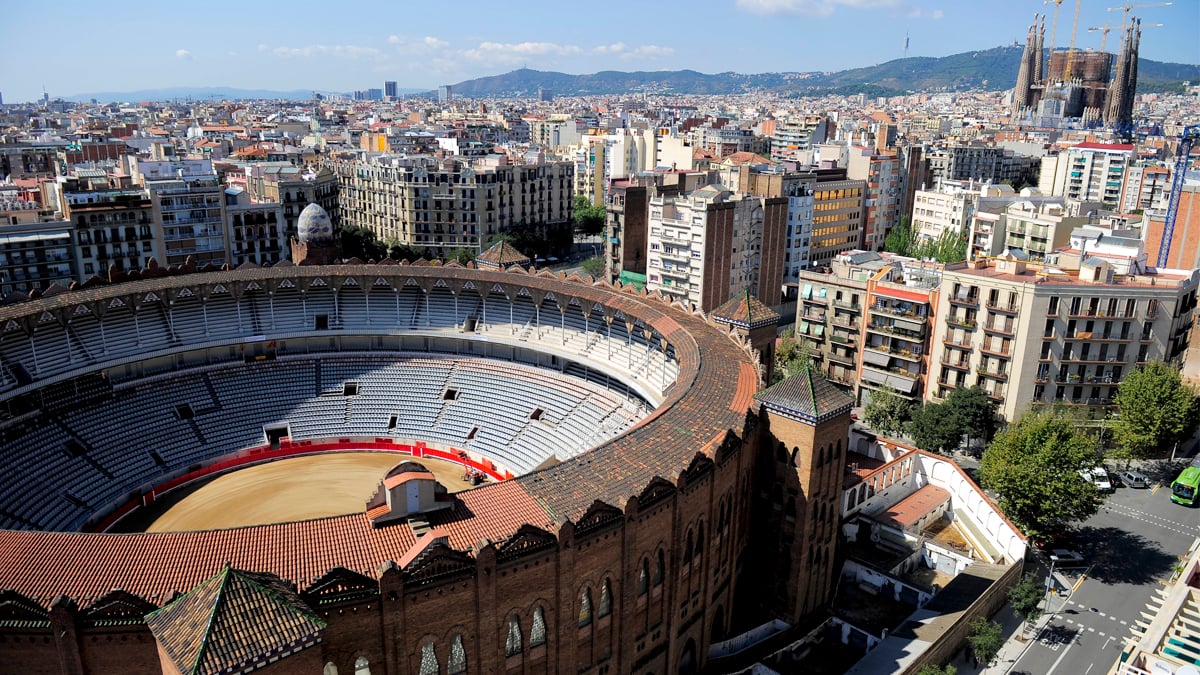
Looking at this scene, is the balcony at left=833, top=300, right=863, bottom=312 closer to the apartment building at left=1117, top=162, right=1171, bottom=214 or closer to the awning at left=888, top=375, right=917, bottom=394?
the awning at left=888, top=375, right=917, bottom=394

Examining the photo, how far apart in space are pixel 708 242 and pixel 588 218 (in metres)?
68.9

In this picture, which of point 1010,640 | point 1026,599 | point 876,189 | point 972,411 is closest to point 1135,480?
point 972,411

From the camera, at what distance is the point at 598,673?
3784 cm

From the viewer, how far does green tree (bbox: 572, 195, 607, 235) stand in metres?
171

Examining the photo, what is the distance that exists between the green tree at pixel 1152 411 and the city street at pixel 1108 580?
3.97 metres

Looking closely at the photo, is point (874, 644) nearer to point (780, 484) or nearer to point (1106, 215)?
point (780, 484)

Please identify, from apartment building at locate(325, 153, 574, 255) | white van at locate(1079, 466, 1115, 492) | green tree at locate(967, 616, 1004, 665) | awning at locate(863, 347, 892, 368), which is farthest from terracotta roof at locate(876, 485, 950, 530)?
apartment building at locate(325, 153, 574, 255)

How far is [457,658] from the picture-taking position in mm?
32875


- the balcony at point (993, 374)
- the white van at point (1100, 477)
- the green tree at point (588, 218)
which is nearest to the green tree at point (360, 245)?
the green tree at point (588, 218)

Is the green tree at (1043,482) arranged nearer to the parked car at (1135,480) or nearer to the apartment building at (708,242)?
the parked car at (1135,480)

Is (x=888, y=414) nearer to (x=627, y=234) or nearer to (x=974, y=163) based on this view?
(x=627, y=234)

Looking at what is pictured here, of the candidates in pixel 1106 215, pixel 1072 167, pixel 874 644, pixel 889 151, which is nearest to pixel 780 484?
pixel 874 644

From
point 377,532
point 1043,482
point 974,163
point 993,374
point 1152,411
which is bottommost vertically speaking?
point 1043,482

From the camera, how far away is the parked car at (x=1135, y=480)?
67875mm
